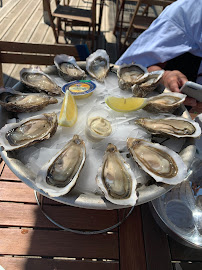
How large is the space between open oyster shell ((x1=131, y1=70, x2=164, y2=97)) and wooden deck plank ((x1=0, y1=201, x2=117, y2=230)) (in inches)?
26.7

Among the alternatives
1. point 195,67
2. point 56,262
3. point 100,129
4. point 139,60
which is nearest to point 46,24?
point 139,60

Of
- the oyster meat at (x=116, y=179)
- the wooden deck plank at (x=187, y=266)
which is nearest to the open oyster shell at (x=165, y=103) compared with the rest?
the oyster meat at (x=116, y=179)

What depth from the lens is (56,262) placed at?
0.95m

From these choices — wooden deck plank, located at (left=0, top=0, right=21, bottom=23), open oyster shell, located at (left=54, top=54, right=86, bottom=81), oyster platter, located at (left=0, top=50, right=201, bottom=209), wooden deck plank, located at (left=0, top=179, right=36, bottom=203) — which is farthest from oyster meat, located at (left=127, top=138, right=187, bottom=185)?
wooden deck plank, located at (left=0, top=0, right=21, bottom=23)

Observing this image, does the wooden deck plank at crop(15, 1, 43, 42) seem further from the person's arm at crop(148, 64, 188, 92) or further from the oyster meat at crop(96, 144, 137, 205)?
the oyster meat at crop(96, 144, 137, 205)

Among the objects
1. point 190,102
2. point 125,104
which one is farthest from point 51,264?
point 190,102

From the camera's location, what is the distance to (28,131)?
2.86ft

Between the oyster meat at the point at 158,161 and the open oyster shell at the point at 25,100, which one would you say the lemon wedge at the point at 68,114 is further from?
the oyster meat at the point at 158,161

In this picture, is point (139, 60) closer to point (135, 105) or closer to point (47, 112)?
point (135, 105)

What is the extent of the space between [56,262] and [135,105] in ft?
2.72

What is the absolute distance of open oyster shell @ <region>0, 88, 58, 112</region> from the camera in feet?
3.08

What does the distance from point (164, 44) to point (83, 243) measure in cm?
173

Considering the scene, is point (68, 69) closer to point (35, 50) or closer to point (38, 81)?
point (38, 81)

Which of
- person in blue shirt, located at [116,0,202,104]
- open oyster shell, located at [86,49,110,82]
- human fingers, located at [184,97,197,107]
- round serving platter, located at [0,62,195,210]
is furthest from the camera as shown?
person in blue shirt, located at [116,0,202,104]
